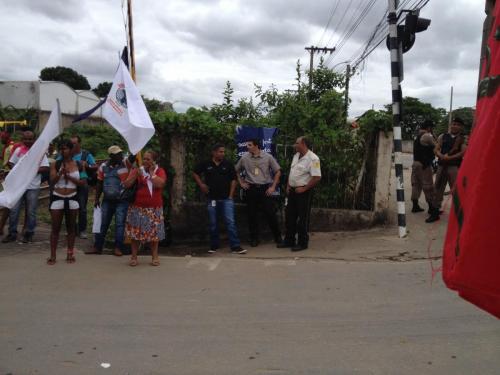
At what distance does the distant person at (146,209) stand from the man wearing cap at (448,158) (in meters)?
4.40

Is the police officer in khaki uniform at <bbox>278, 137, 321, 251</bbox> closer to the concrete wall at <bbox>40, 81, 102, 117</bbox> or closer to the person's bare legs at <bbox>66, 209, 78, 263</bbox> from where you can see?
the person's bare legs at <bbox>66, 209, 78, 263</bbox>

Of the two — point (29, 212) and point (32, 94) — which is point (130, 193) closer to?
point (29, 212)

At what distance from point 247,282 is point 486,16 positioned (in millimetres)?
4340

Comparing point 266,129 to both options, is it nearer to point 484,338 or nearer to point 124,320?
point 124,320

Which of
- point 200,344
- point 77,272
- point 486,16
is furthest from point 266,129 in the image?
point 486,16

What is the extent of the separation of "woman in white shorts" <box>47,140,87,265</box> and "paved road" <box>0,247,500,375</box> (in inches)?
15.4

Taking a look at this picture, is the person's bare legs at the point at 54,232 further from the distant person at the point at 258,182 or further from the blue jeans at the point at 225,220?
the distant person at the point at 258,182

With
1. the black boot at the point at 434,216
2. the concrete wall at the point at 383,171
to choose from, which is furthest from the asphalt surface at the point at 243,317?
the concrete wall at the point at 383,171

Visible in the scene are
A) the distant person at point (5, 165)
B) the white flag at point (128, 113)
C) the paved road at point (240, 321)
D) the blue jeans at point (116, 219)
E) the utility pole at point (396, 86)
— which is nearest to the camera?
the paved road at point (240, 321)

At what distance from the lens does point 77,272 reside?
20.3ft

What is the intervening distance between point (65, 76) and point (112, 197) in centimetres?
7570

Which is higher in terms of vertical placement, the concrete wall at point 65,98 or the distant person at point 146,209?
the concrete wall at point 65,98

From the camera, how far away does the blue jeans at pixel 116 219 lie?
730 cm

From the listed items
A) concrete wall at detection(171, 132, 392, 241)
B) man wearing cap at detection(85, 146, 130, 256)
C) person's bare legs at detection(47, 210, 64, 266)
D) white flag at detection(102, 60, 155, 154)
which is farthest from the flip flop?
concrete wall at detection(171, 132, 392, 241)
